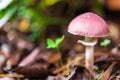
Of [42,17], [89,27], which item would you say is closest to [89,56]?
[89,27]

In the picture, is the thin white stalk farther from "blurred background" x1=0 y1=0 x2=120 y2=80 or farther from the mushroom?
"blurred background" x1=0 y1=0 x2=120 y2=80

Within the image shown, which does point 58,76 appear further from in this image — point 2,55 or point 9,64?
point 2,55

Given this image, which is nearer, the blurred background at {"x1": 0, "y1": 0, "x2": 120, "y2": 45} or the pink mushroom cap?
the pink mushroom cap

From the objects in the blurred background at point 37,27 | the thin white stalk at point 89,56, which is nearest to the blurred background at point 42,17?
the blurred background at point 37,27

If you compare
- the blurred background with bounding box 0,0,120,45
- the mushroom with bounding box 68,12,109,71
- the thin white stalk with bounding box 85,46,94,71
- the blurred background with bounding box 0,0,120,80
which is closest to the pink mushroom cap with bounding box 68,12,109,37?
the mushroom with bounding box 68,12,109,71

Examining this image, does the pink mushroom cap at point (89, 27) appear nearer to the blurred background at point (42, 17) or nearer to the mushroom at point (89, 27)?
the mushroom at point (89, 27)

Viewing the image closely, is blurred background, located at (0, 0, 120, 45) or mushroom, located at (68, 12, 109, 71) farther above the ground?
blurred background, located at (0, 0, 120, 45)

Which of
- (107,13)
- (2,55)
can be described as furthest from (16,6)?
(107,13)

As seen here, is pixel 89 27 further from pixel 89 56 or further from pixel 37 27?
pixel 37 27

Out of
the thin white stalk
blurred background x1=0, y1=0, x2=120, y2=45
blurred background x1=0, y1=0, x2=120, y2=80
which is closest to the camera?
the thin white stalk
